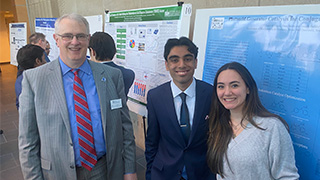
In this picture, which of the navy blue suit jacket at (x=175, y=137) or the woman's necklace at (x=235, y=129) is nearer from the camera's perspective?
the woman's necklace at (x=235, y=129)

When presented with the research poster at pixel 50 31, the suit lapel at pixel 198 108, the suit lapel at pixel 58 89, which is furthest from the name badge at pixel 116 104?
the research poster at pixel 50 31

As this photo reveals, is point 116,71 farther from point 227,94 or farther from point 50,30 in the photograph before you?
point 50,30

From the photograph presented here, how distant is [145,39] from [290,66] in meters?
1.81

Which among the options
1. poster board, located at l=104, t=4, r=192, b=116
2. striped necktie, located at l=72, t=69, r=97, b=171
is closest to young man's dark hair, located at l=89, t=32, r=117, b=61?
poster board, located at l=104, t=4, r=192, b=116

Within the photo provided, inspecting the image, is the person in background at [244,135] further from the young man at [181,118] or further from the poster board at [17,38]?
the poster board at [17,38]

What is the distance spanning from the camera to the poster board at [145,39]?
2426mm

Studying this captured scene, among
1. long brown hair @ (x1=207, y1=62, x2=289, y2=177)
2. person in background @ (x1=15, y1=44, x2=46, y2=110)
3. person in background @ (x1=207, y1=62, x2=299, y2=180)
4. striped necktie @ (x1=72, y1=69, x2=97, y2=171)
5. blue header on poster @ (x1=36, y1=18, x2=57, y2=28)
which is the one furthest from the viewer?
blue header on poster @ (x1=36, y1=18, x2=57, y2=28)

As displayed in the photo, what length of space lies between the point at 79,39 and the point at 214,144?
1.16 metres

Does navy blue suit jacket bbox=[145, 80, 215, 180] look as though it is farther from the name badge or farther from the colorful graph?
the colorful graph

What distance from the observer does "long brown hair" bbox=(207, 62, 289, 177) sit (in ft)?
4.36

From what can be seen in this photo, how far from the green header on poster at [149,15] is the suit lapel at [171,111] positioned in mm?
1109

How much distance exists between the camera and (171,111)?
5.28ft

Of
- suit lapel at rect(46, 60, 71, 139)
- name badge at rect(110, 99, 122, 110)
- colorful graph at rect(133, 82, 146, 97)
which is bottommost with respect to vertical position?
colorful graph at rect(133, 82, 146, 97)

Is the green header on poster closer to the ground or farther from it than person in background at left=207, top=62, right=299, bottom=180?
farther from it
